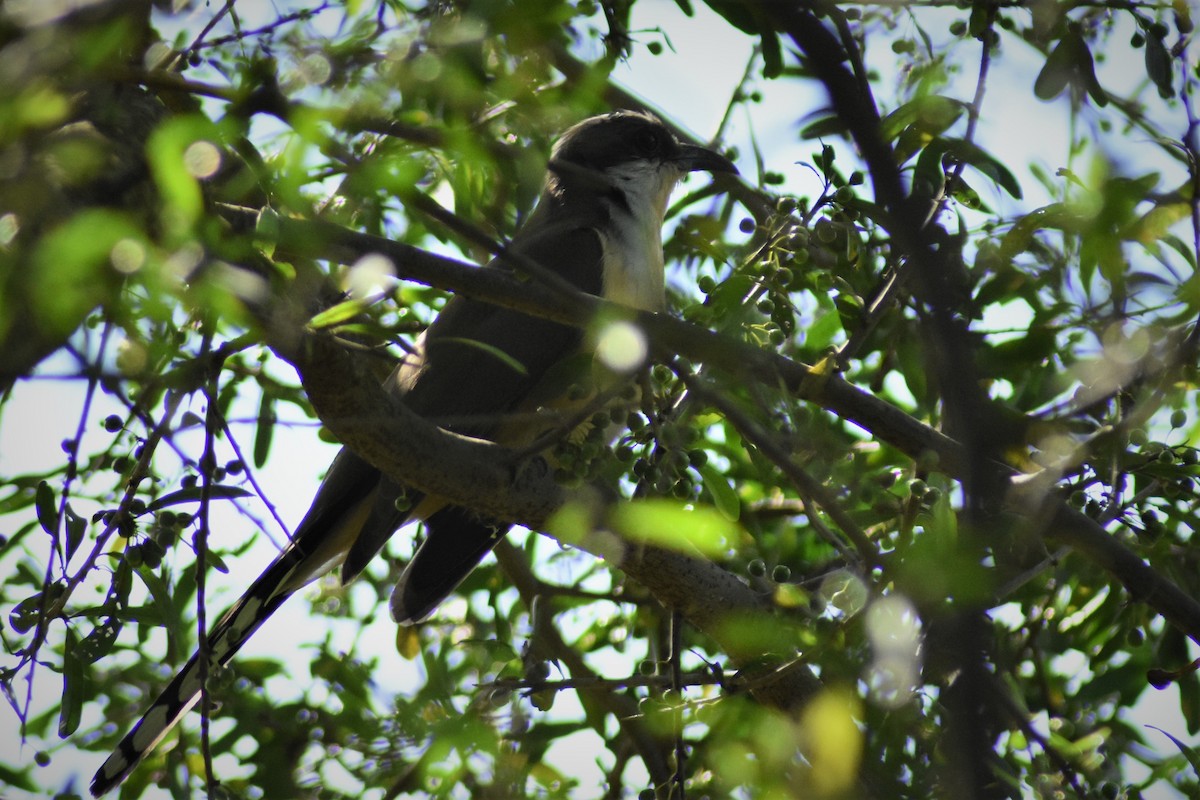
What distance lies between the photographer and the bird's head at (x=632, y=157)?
4.68 meters

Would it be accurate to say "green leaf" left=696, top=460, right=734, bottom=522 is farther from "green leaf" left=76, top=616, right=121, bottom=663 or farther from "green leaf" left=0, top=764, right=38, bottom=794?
"green leaf" left=0, top=764, right=38, bottom=794

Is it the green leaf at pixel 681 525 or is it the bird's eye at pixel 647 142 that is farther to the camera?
the bird's eye at pixel 647 142

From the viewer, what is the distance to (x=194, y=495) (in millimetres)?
2568

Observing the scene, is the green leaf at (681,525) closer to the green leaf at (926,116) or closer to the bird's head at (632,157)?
the green leaf at (926,116)

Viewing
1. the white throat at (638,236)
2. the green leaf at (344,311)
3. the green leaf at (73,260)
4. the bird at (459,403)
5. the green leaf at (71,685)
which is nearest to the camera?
the green leaf at (73,260)

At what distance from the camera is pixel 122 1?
5.04 ft

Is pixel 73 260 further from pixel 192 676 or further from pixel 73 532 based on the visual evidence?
pixel 192 676

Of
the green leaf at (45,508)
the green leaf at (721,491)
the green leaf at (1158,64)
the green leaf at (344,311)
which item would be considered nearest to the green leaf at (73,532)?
the green leaf at (45,508)

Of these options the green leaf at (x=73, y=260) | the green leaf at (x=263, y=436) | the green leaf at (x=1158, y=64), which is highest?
the green leaf at (x=1158, y=64)

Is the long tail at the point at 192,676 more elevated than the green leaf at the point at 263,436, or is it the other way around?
the green leaf at the point at 263,436

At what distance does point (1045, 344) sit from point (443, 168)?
1.37 meters

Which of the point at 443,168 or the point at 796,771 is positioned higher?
the point at 443,168

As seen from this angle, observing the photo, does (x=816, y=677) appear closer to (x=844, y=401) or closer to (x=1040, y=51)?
(x=844, y=401)

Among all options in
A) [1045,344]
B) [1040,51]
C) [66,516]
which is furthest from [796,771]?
[1040,51]
